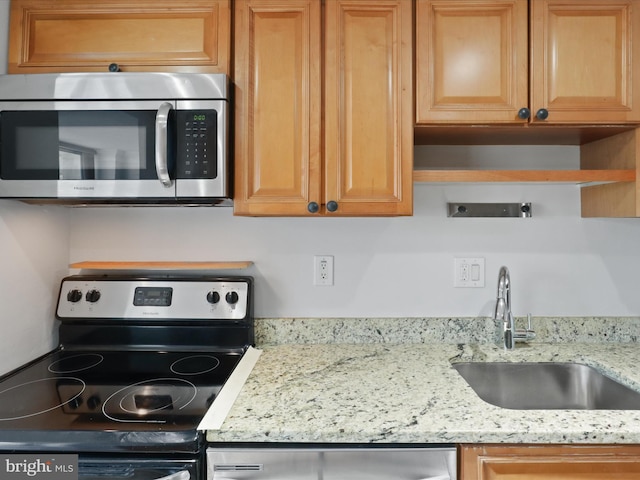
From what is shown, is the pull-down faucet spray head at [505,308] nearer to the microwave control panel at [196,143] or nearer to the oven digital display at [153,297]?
the microwave control panel at [196,143]

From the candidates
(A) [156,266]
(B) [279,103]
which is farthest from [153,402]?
(B) [279,103]

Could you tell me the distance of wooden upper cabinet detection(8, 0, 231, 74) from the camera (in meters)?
1.34

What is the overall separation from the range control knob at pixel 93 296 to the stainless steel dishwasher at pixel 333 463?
2.81 feet

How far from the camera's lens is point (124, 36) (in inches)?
53.1

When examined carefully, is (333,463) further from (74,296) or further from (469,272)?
(74,296)

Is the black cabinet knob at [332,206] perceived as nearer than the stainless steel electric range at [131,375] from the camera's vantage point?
No

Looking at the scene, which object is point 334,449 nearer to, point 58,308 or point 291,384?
point 291,384

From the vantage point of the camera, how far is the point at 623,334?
1625 millimetres

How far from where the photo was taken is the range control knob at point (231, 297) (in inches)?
60.7

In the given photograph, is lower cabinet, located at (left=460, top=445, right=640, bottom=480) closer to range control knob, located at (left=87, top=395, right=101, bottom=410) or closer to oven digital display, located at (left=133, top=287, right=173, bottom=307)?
range control knob, located at (left=87, top=395, right=101, bottom=410)

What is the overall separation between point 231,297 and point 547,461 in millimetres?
1063

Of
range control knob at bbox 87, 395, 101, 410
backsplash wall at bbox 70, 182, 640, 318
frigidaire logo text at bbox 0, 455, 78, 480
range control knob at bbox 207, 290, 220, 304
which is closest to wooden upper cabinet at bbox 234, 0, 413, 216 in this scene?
backsplash wall at bbox 70, 182, 640, 318

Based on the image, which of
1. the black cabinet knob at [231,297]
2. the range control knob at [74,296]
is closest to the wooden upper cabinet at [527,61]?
the black cabinet knob at [231,297]

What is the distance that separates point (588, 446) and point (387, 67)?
3.77ft
